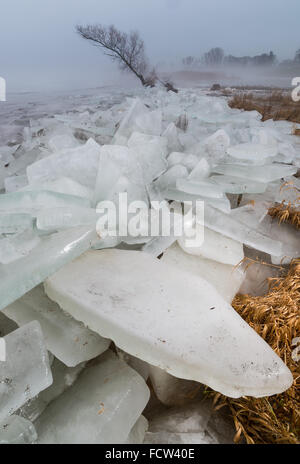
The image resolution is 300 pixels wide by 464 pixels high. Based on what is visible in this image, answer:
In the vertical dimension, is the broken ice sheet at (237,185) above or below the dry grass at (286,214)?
above

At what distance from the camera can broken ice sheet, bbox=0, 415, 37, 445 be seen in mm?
447

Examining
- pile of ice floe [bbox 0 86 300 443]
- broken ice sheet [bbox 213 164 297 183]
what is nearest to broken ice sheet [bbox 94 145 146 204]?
pile of ice floe [bbox 0 86 300 443]

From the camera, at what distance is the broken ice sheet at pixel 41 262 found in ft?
1.73

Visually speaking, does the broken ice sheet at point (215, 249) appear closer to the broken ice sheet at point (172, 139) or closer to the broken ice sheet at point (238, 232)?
the broken ice sheet at point (238, 232)

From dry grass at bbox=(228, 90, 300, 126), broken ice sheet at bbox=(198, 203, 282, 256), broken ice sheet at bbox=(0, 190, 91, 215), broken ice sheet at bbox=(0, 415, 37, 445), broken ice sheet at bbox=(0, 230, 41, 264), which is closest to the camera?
broken ice sheet at bbox=(0, 415, 37, 445)

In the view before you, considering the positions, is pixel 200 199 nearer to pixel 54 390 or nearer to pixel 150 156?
pixel 150 156

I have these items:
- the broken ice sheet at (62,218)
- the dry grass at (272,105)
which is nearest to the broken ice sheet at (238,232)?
the broken ice sheet at (62,218)

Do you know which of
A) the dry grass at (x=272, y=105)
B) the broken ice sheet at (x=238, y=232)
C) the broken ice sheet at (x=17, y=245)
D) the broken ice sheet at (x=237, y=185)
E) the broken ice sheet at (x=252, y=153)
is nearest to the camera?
the broken ice sheet at (x=17, y=245)

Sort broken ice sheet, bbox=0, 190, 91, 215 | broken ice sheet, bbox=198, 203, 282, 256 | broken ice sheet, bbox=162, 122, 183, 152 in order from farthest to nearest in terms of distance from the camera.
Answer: broken ice sheet, bbox=162, 122, 183, 152 < broken ice sheet, bbox=198, 203, 282, 256 < broken ice sheet, bbox=0, 190, 91, 215

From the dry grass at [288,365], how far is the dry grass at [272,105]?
1831 mm

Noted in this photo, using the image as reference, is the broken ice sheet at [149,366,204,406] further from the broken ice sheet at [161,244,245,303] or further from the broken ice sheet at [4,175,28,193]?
the broken ice sheet at [4,175,28,193]

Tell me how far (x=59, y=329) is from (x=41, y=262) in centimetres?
14

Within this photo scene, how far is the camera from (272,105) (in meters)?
2.62

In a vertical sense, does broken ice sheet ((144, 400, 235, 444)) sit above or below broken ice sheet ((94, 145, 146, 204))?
below
